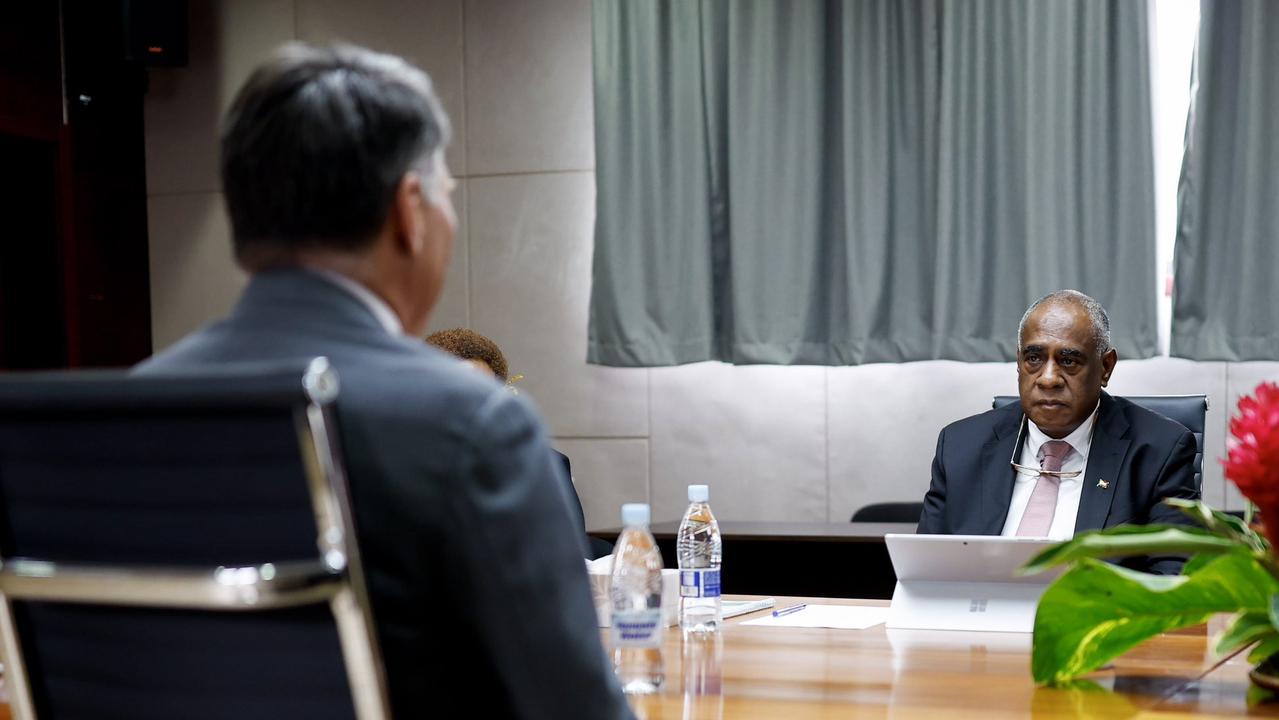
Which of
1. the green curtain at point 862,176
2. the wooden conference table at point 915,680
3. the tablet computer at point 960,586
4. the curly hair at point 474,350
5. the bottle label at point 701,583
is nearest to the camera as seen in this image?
the wooden conference table at point 915,680

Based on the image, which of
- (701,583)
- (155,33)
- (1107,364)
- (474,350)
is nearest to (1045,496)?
(1107,364)

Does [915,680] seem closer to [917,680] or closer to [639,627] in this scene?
[917,680]

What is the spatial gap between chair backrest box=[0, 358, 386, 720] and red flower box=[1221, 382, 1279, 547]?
1.09 meters

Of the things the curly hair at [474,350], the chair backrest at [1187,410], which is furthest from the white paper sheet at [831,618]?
the curly hair at [474,350]

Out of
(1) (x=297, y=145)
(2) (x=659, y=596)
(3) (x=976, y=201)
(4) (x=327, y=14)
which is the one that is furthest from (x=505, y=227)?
(1) (x=297, y=145)

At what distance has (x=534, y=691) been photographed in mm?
1077

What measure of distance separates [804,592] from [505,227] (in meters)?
2.14

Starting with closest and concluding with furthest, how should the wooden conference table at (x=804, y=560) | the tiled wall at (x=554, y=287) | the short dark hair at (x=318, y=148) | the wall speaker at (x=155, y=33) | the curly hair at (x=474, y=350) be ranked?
the short dark hair at (x=318, y=148), the curly hair at (x=474, y=350), the wooden conference table at (x=804, y=560), the tiled wall at (x=554, y=287), the wall speaker at (x=155, y=33)

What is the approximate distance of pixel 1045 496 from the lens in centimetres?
341

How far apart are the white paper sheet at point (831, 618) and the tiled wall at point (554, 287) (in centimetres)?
253

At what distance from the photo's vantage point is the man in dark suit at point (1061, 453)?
3.28 meters

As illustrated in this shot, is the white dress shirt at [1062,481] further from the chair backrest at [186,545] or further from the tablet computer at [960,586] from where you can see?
the chair backrest at [186,545]

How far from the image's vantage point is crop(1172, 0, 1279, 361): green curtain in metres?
4.58

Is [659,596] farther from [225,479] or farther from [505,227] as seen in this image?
[505,227]
